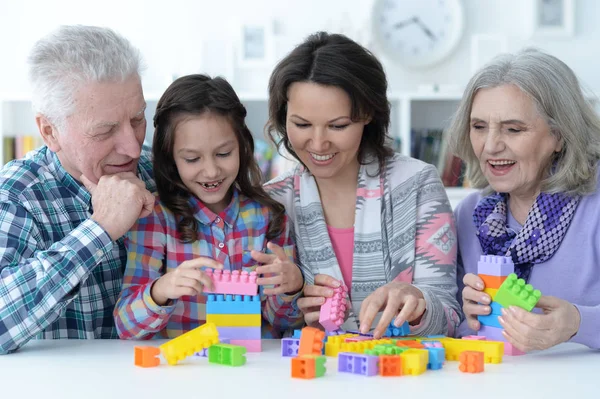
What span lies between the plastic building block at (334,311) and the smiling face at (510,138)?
60 centimetres

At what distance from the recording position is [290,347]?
1.59 m

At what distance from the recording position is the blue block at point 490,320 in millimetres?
1643

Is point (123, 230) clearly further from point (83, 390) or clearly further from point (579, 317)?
point (579, 317)

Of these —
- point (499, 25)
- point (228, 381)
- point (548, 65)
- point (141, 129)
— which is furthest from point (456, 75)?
point (228, 381)

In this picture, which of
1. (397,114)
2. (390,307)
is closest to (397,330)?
(390,307)

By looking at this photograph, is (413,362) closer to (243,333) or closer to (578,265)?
(243,333)

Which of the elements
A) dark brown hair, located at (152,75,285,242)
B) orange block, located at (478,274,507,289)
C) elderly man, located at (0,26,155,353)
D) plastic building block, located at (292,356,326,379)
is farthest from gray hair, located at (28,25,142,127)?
orange block, located at (478,274,507,289)

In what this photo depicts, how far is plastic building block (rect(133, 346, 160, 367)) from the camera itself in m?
1.47

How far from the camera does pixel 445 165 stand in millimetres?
4398

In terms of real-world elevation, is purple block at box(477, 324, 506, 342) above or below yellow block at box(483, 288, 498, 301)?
below

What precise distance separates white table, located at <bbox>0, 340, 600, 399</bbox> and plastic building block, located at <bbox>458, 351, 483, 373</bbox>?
0.02 meters

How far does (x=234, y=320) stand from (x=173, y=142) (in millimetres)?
503

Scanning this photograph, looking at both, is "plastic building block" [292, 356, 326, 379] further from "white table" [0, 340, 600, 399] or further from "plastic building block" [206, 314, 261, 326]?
"plastic building block" [206, 314, 261, 326]

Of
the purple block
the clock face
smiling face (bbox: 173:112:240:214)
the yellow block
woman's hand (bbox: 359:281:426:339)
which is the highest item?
the clock face
